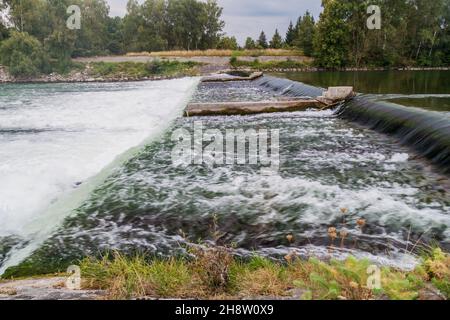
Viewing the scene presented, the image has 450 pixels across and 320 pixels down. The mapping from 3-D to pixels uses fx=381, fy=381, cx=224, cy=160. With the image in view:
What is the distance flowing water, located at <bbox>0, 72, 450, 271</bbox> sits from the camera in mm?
4934

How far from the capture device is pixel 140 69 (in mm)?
57406

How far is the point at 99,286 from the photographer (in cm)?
337

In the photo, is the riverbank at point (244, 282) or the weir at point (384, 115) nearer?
the riverbank at point (244, 282)

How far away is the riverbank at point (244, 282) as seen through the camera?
266 centimetres

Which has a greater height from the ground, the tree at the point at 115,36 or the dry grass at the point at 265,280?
the tree at the point at 115,36

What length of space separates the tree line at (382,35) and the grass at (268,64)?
2.88 m

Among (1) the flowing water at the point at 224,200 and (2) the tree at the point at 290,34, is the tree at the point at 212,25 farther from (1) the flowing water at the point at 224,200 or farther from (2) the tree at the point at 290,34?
(1) the flowing water at the point at 224,200

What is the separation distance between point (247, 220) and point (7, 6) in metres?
76.3

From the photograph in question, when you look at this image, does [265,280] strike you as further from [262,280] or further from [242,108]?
A: [242,108]

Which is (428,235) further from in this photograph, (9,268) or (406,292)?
(9,268)

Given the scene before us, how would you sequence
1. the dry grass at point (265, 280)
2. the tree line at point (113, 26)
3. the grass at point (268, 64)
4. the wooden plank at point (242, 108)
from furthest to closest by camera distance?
the tree line at point (113, 26)
the grass at point (268, 64)
the wooden plank at point (242, 108)
the dry grass at point (265, 280)

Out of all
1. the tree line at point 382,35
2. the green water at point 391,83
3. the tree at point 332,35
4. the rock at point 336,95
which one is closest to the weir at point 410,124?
the rock at point 336,95

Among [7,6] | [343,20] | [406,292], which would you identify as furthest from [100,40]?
[406,292]

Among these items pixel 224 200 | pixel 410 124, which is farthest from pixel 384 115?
pixel 224 200
